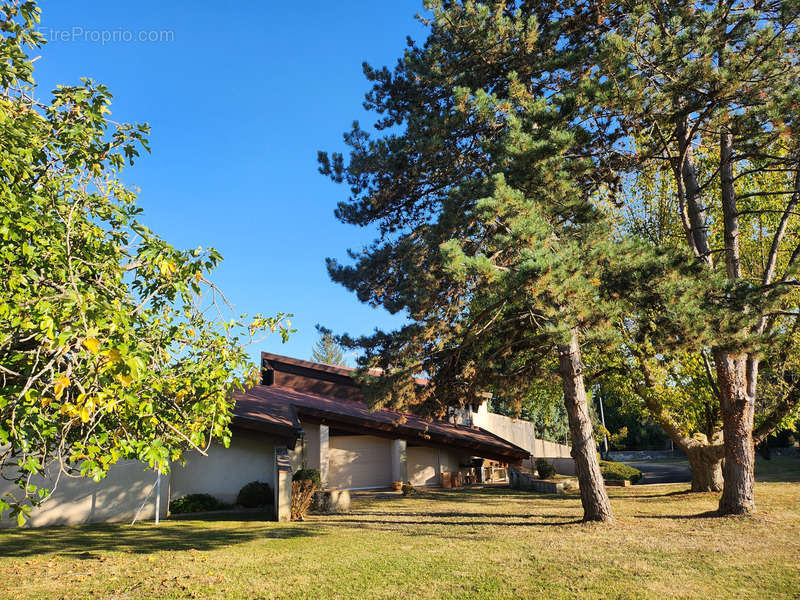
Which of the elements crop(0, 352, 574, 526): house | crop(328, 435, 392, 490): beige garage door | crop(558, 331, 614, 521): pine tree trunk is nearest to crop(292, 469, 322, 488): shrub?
crop(0, 352, 574, 526): house

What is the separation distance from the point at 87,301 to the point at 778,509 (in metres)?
16.4

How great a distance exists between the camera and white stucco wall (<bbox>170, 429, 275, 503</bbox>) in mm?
16734

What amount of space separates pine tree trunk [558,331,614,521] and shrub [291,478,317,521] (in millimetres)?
7748

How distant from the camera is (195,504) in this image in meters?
16.2

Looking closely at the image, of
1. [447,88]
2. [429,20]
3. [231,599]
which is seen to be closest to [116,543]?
[231,599]

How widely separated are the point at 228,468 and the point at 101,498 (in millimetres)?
3787

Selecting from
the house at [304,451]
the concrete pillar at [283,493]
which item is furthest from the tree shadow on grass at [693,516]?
the concrete pillar at [283,493]

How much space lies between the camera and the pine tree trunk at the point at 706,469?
1794 cm

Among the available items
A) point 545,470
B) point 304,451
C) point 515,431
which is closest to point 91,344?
point 304,451

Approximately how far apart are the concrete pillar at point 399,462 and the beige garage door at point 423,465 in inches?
37.6

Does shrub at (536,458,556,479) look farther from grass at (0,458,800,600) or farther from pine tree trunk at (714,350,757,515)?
pine tree trunk at (714,350,757,515)

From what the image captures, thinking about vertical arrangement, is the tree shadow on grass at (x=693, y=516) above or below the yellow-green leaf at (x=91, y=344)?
below

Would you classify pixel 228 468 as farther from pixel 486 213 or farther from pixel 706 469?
pixel 706 469

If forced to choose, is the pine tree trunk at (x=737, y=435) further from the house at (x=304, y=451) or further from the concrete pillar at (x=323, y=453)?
the concrete pillar at (x=323, y=453)
